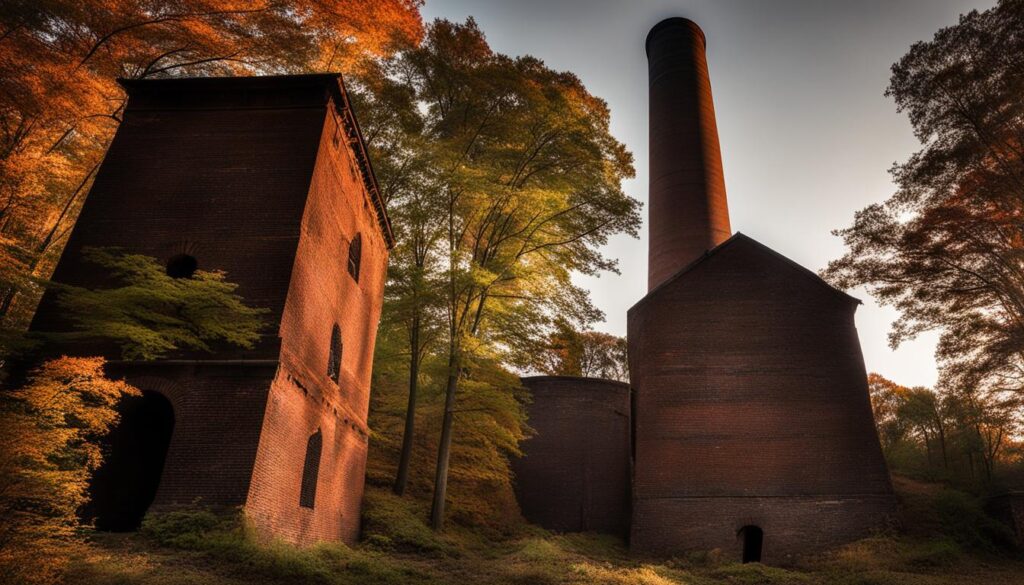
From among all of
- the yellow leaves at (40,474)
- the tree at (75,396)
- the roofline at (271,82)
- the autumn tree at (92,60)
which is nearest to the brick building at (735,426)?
the roofline at (271,82)

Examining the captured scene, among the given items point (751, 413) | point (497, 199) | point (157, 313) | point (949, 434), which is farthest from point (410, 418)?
point (949, 434)

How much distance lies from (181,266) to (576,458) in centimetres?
1652

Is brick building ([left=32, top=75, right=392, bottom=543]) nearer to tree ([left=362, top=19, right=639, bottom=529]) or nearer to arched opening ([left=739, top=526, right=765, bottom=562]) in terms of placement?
tree ([left=362, top=19, right=639, bottom=529])

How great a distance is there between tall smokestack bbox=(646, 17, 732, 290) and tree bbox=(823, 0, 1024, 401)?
31.5 feet

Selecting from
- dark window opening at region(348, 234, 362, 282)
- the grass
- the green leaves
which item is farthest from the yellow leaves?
dark window opening at region(348, 234, 362, 282)

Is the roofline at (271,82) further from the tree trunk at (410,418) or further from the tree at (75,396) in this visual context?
the tree trunk at (410,418)

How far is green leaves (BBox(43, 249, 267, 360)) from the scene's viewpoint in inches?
332

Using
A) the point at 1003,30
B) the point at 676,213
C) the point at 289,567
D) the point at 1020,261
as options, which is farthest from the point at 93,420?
the point at 676,213

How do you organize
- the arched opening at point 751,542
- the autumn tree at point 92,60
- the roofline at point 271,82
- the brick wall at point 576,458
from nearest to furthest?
the autumn tree at point 92,60, the roofline at point 271,82, the arched opening at point 751,542, the brick wall at point 576,458

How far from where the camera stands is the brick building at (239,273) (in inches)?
358

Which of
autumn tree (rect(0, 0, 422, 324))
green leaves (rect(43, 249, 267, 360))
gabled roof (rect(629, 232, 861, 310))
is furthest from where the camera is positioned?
gabled roof (rect(629, 232, 861, 310))

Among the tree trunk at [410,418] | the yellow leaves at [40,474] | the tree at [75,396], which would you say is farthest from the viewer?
the tree trunk at [410,418]

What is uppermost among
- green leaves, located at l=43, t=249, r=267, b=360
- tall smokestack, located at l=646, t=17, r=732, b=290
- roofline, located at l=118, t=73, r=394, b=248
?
tall smokestack, located at l=646, t=17, r=732, b=290

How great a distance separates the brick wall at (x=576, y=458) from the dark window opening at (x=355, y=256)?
436 inches
